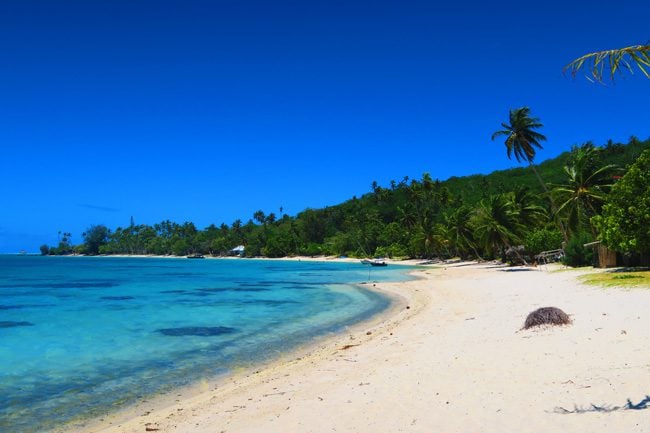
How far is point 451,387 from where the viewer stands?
8.66 meters

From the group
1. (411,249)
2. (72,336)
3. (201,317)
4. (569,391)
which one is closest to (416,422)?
(569,391)

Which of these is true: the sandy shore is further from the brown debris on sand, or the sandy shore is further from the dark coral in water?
the dark coral in water

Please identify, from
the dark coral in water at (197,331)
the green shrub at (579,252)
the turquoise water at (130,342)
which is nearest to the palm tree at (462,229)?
the green shrub at (579,252)

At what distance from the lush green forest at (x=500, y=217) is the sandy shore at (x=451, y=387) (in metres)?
17.3

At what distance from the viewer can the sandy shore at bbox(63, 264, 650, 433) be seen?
6.88m

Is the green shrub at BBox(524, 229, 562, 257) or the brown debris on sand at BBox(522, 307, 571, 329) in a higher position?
the green shrub at BBox(524, 229, 562, 257)

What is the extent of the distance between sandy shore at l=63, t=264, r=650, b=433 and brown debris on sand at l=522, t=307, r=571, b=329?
449 mm

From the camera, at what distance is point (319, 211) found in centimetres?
18388

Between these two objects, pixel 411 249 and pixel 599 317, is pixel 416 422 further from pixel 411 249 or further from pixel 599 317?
Answer: pixel 411 249

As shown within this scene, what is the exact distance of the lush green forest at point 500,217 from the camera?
3027cm

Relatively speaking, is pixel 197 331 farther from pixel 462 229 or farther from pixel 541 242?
pixel 462 229

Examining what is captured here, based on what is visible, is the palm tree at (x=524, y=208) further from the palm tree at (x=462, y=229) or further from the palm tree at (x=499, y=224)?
the palm tree at (x=462, y=229)

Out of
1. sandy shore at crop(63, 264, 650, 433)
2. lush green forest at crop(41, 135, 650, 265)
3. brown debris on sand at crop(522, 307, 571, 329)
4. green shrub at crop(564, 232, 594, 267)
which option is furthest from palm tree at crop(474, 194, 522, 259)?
brown debris on sand at crop(522, 307, 571, 329)

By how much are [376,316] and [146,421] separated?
49.6 ft
